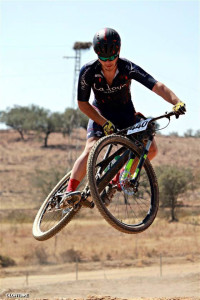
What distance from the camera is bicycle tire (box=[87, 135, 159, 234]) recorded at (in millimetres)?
8641

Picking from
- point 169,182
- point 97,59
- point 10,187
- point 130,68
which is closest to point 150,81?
point 130,68

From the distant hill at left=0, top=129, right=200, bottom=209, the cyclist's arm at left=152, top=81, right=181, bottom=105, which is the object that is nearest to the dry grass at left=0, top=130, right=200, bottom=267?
the distant hill at left=0, top=129, right=200, bottom=209

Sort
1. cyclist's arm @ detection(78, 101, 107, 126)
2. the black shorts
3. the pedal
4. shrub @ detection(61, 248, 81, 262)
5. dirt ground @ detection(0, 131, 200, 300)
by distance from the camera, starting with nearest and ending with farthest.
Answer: the pedal → cyclist's arm @ detection(78, 101, 107, 126) → the black shorts → dirt ground @ detection(0, 131, 200, 300) → shrub @ detection(61, 248, 81, 262)

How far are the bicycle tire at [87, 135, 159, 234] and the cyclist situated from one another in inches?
13.6

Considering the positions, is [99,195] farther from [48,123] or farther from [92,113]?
[48,123]

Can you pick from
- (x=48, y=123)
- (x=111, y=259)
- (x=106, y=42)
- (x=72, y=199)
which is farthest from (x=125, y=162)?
(x=48, y=123)

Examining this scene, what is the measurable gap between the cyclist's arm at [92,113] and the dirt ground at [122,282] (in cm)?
2239

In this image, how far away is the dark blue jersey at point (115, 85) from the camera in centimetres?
952

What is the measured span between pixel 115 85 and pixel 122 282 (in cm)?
2939

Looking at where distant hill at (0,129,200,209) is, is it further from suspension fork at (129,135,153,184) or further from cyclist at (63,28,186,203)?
suspension fork at (129,135,153,184)

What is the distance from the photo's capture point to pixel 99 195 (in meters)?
8.70

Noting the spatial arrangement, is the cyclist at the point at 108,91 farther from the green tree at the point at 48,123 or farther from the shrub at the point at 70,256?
the green tree at the point at 48,123

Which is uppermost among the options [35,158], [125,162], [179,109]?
[35,158]

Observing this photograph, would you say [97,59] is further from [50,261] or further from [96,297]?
[50,261]
